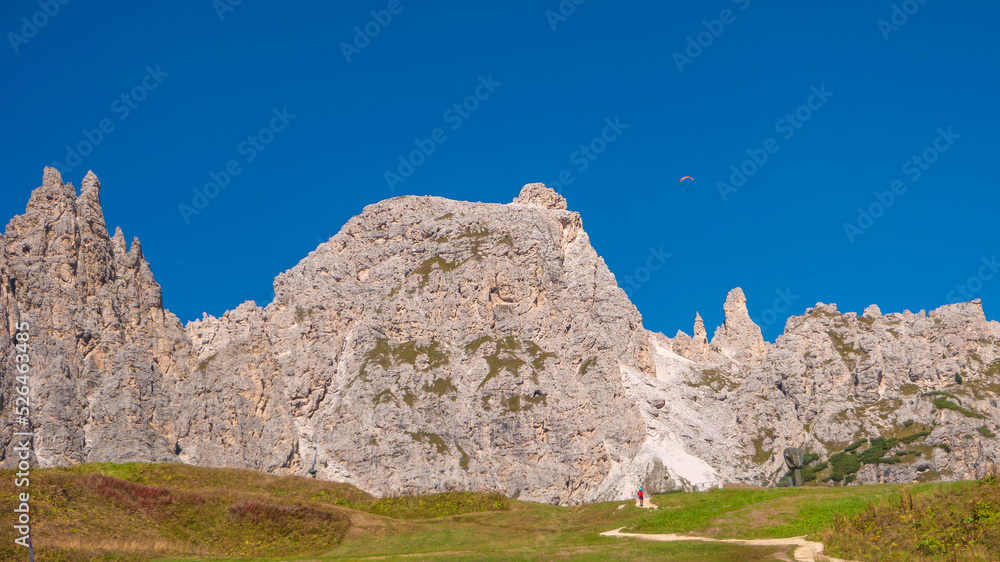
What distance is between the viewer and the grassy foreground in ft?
125

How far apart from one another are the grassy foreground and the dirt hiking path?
71 centimetres

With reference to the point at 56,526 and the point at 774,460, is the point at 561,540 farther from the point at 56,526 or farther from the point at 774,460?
the point at 774,460

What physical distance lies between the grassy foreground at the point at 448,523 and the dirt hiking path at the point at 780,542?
711 millimetres

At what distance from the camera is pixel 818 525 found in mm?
42938

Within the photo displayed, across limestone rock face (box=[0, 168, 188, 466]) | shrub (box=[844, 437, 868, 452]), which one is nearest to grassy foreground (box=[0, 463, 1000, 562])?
limestone rock face (box=[0, 168, 188, 466])

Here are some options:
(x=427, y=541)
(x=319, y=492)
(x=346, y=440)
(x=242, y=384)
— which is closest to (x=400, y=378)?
(x=346, y=440)

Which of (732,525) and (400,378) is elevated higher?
(400,378)

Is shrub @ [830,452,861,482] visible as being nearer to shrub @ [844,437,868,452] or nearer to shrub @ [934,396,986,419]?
shrub @ [844,437,868,452]

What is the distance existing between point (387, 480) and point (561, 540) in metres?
131

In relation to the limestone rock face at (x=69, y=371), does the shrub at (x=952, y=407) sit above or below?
below

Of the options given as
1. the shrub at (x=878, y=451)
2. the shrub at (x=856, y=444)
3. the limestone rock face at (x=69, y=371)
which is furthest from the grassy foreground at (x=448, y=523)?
the shrub at (x=856, y=444)

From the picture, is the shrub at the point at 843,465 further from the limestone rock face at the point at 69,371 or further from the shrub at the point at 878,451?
the limestone rock face at the point at 69,371

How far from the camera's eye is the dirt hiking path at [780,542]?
3694 cm

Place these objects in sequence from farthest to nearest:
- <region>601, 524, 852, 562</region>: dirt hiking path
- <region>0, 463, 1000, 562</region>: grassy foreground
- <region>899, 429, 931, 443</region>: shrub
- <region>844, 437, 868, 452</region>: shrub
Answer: <region>844, 437, 868, 452</region>: shrub
<region>899, 429, 931, 443</region>: shrub
<region>0, 463, 1000, 562</region>: grassy foreground
<region>601, 524, 852, 562</region>: dirt hiking path
